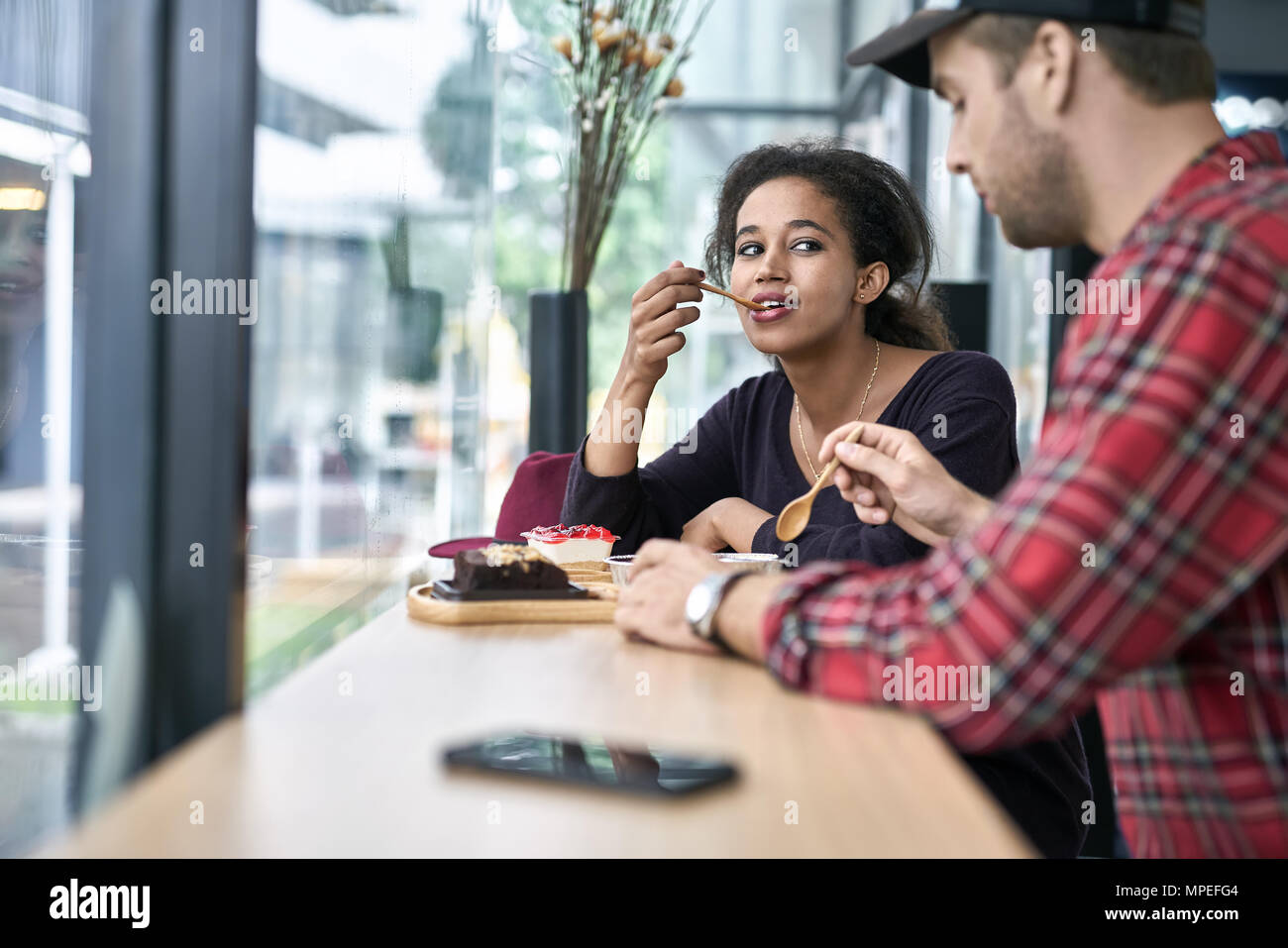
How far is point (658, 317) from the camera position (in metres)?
2.11

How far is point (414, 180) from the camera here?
3.37 metres

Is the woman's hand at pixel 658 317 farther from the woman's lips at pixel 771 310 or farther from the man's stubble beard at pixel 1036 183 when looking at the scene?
the man's stubble beard at pixel 1036 183

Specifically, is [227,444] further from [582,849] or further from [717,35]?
[717,35]

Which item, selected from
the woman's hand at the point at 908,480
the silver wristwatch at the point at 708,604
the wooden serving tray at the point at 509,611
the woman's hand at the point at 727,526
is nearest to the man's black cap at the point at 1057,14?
the woman's hand at the point at 908,480

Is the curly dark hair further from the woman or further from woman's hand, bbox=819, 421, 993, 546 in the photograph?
woman's hand, bbox=819, 421, 993, 546

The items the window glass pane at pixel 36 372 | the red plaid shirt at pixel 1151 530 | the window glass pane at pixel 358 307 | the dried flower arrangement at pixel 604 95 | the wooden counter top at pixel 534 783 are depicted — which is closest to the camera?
the wooden counter top at pixel 534 783

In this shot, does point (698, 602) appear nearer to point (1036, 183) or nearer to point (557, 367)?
point (1036, 183)

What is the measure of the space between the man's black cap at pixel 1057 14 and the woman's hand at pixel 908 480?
1.47 ft

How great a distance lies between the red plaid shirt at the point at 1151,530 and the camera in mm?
872

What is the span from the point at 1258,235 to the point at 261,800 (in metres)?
0.81

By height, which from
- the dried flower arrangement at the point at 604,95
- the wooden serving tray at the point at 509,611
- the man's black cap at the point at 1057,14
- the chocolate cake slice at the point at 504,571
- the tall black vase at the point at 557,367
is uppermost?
the dried flower arrangement at the point at 604,95

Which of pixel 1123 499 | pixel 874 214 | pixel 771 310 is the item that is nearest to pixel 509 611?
pixel 1123 499

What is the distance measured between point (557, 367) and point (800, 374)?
980mm

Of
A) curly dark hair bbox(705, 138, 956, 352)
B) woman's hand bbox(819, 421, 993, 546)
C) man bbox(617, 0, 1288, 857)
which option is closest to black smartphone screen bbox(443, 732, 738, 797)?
man bbox(617, 0, 1288, 857)
